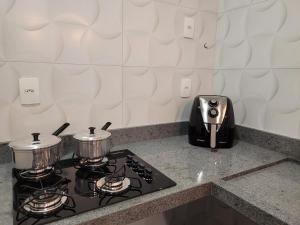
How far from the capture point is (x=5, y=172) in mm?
799

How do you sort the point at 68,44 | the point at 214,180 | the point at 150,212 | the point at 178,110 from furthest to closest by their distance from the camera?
1. the point at 178,110
2. the point at 68,44
3. the point at 214,180
4. the point at 150,212

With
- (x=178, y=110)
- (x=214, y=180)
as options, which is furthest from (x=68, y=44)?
(x=214, y=180)

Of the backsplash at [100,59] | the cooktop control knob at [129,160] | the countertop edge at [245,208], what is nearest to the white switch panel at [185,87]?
the backsplash at [100,59]

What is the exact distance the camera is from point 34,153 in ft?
2.28

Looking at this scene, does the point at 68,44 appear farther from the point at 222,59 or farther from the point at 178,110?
the point at 222,59

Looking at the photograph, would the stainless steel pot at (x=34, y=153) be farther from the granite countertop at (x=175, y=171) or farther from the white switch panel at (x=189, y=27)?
the white switch panel at (x=189, y=27)

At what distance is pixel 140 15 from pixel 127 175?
28.4 inches

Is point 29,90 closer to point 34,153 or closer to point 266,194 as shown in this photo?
point 34,153

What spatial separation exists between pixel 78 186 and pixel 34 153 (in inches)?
A: 6.7

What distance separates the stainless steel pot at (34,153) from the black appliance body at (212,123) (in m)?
0.63

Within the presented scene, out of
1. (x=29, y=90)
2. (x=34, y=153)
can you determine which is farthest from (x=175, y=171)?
(x=29, y=90)

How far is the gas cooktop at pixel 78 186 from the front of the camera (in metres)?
0.57

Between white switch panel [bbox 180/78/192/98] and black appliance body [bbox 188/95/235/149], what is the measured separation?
6.5 inches

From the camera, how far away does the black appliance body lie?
1031 millimetres
